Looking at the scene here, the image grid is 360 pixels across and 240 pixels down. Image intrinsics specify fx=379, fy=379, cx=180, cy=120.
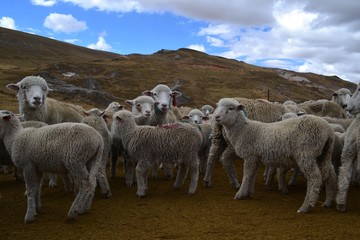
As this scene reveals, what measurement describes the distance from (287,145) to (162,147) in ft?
8.34

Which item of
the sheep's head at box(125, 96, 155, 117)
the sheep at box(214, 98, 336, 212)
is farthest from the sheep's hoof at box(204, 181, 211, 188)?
the sheep's head at box(125, 96, 155, 117)

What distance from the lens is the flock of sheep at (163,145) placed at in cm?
645

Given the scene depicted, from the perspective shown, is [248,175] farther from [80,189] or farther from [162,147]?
[80,189]

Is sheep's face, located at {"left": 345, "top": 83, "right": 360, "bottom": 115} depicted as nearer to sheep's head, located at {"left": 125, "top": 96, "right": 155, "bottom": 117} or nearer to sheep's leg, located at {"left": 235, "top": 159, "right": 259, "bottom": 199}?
sheep's leg, located at {"left": 235, "top": 159, "right": 259, "bottom": 199}

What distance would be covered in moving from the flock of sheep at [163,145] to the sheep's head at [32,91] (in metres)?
0.02

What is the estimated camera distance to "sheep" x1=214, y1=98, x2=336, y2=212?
6625mm

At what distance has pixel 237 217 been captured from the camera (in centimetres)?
643

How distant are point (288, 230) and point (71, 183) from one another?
4773mm

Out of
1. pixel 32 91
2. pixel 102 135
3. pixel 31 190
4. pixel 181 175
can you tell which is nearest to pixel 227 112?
pixel 181 175

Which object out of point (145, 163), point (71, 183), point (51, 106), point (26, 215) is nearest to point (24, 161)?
point (26, 215)

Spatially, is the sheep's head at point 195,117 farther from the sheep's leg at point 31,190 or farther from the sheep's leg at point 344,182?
the sheep's leg at point 31,190

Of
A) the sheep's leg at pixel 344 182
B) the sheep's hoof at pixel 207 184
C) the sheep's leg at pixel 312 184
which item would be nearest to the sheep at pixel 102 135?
the sheep's hoof at pixel 207 184

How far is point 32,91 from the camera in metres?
8.78

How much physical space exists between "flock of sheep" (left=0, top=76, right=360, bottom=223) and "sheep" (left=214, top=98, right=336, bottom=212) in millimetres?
17
